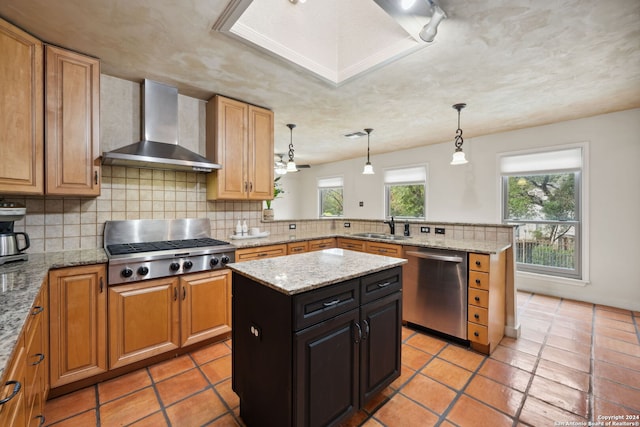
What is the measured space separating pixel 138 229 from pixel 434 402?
9.29 ft

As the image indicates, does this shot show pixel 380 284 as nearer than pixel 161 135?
Yes

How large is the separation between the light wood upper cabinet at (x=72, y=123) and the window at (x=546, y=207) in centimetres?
487

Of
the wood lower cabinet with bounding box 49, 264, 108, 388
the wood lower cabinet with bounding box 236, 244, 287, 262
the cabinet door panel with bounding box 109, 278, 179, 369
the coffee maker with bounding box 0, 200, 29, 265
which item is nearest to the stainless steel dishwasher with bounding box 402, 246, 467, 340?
the wood lower cabinet with bounding box 236, 244, 287, 262

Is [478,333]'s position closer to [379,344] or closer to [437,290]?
[437,290]

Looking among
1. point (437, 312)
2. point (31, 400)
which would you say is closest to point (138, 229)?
point (31, 400)

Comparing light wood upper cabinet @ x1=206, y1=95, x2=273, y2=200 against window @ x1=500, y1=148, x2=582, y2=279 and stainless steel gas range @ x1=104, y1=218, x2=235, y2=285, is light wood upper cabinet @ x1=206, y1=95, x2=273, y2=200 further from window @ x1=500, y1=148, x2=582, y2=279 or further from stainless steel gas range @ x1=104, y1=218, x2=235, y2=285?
window @ x1=500, y1=148, x2=582, y2=279

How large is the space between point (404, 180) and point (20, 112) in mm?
5332

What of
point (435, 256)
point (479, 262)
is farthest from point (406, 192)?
point (479, 262)

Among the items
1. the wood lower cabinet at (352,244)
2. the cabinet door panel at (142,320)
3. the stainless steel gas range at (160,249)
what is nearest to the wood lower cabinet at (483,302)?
the wood lower cabinet at (352,244)

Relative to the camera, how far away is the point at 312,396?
1.31m

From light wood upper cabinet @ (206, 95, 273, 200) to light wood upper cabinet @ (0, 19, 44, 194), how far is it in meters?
1.30

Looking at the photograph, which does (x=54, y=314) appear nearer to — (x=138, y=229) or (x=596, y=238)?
(x=138, y=229)

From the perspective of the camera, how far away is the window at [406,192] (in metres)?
5.36

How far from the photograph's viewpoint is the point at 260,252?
2807 mm
